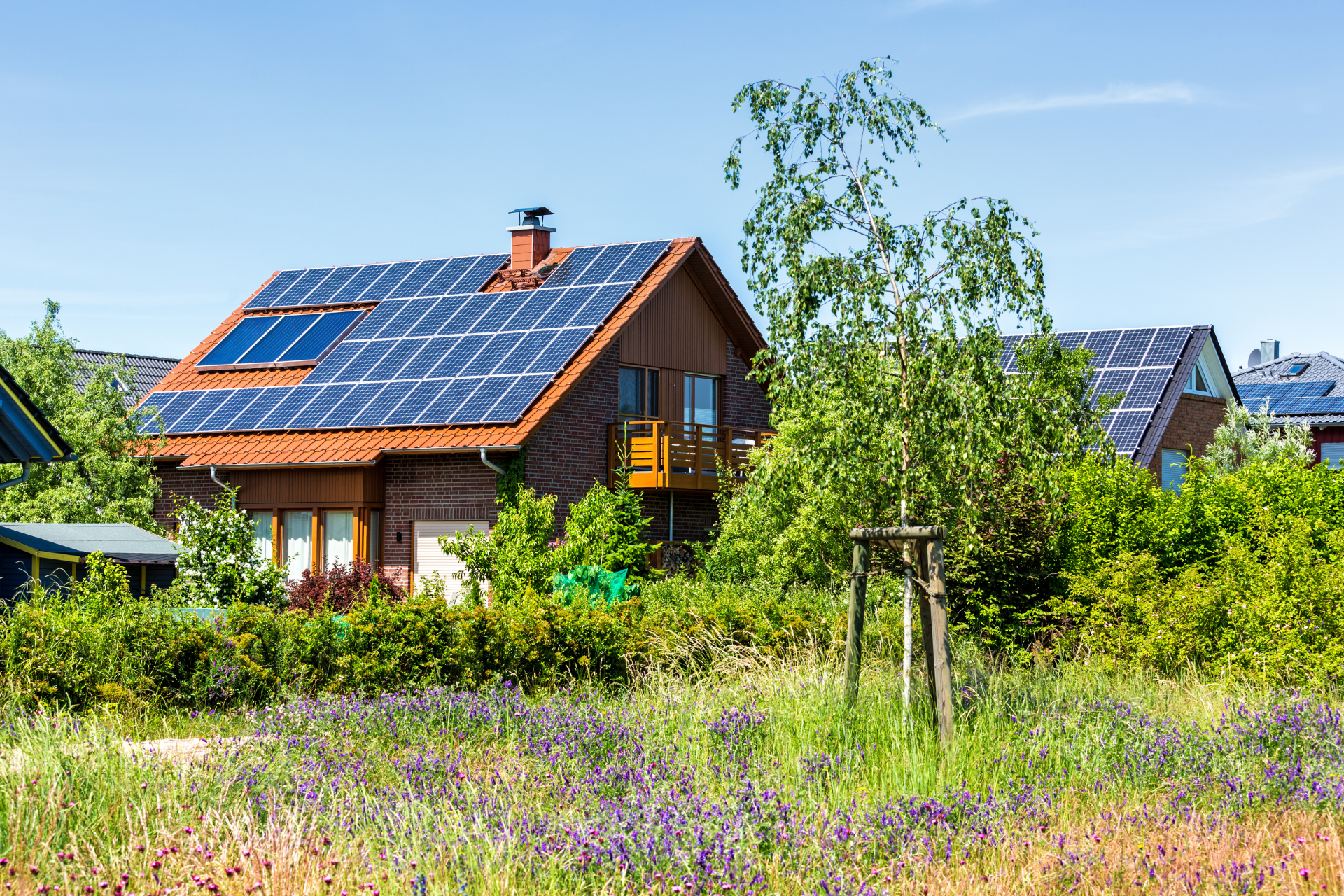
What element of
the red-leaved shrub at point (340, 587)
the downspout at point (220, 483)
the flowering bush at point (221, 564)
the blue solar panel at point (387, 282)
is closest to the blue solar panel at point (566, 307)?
the blue solar panel at point (387, 282)

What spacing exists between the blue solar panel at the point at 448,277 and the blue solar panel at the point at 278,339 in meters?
2.46

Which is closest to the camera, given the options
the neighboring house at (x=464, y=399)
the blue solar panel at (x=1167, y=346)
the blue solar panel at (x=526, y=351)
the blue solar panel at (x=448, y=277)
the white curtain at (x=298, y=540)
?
the neighboring house at (x=464, y=399)

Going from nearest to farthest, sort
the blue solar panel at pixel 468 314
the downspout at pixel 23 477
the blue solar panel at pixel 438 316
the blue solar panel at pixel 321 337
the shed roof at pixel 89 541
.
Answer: the downspout at pixel 23 477 < the shed roof at pixel 89 541 < the blue solar panel at pixel 468 314 < the blue solar panel at pixel 438 316 < the blue solar panel at pixel 321 337

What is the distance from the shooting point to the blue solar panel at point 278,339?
89.4 feet

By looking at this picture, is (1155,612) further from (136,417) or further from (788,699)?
(136,417)

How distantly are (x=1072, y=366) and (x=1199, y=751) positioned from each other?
Answer: 12.2m

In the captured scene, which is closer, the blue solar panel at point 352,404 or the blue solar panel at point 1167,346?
the blue solar panel at point 352,404

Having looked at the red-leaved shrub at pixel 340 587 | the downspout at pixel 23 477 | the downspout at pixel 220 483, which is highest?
the downspout at pixel 220 483

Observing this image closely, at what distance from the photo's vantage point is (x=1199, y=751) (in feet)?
27.4

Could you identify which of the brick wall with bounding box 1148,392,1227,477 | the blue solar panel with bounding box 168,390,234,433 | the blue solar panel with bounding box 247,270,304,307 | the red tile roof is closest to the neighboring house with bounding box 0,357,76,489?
the red tile roof

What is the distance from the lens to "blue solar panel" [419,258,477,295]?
27.6 meters

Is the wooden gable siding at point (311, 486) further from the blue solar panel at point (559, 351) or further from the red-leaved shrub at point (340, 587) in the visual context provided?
the blue solar panel at point (559, 351)

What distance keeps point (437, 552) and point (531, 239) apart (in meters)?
7.22

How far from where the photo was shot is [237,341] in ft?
92.7
